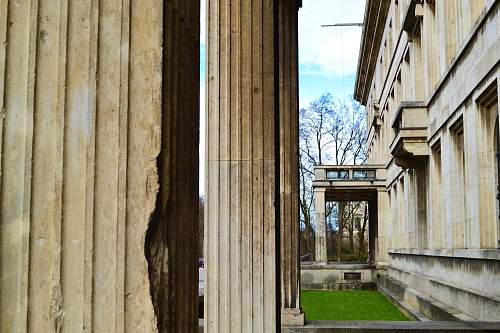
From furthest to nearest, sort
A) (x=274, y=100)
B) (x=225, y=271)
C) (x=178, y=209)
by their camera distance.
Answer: (x=274, y=100)
(x=225, y=271)
(x=178, y=209)

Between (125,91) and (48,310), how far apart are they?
30.1 inches

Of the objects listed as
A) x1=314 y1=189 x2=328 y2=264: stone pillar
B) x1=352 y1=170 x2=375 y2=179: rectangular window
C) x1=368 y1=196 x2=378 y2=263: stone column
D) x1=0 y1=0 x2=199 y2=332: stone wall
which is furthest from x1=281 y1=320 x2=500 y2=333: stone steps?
x1=368 y1=196 x2=378 y2=263: stone column

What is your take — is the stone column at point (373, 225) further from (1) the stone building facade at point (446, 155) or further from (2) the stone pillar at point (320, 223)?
(1) the stone building facade at point (446, 155)

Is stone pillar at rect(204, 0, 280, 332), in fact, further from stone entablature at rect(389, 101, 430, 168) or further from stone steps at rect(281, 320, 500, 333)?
stone entablature at rect(389, 101, 430, 168)

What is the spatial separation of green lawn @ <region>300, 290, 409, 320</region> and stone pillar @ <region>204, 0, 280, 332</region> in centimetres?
1153

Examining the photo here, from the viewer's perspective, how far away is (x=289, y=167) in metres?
11.0

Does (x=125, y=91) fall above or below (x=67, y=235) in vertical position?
above

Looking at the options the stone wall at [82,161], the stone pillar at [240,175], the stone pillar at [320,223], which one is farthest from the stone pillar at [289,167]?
the stone pillar at [320,223]

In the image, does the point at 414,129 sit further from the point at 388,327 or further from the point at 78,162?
the point at 78,162

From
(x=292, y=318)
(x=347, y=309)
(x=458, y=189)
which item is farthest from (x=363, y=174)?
(x=292, y=318)

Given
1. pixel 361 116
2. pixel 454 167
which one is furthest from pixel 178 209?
pixel 361 116

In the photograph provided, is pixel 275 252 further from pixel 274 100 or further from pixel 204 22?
pixel 204 22

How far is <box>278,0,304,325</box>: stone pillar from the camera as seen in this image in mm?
10797

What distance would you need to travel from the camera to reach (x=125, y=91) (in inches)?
91.0
